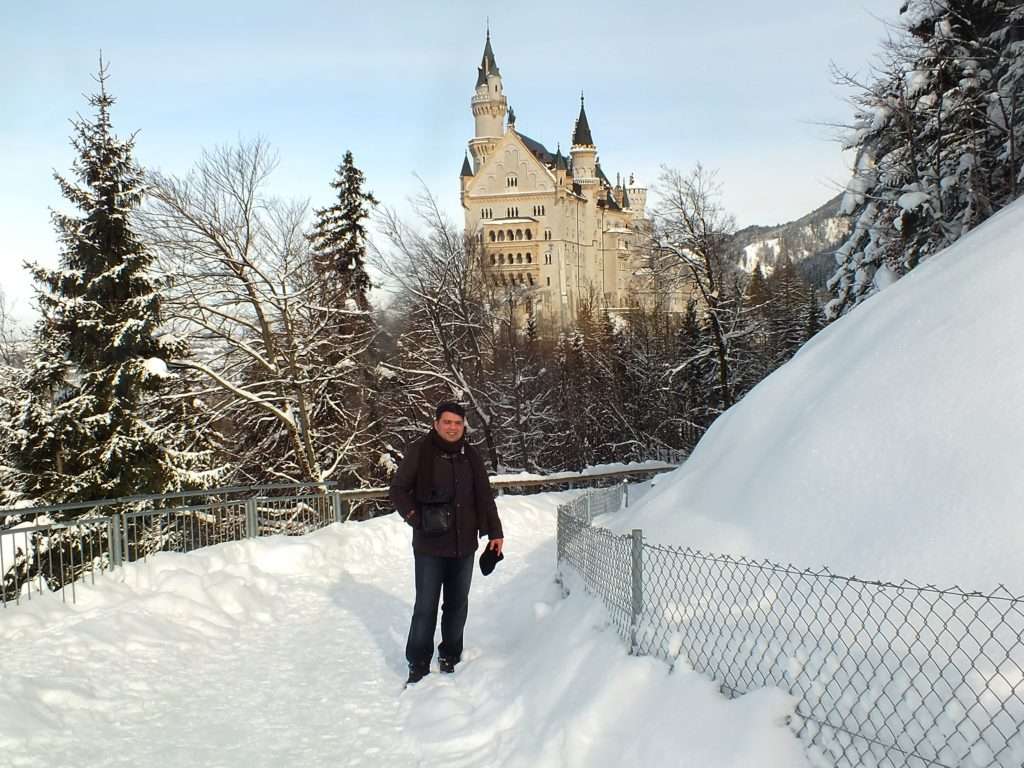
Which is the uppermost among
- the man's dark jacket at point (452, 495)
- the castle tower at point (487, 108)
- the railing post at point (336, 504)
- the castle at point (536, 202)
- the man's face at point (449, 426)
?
the castle tower at point (487, 108)

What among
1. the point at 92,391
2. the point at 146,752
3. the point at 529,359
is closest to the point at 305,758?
the point at 146,752

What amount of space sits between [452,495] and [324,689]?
1.78 meters

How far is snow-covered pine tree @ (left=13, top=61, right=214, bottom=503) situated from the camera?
16.5 m

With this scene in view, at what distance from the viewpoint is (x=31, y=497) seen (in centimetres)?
1656

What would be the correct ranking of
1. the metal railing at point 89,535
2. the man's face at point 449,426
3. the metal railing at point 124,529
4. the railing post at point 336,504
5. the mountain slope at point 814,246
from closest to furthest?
the man's face at point 449,426
the metal railing at point 89,535
the metal railing at point 124,529
the railing post at point 336,504
the mountain slope at point 814,246

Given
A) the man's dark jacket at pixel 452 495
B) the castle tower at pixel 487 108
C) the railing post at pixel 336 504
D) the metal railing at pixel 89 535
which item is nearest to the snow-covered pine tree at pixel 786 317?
the railing post at pixel 336 504

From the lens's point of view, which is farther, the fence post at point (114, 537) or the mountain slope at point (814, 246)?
the mountain slope at point (814, 246)

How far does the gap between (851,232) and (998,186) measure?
5092 mm

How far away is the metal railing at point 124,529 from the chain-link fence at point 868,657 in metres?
6.10

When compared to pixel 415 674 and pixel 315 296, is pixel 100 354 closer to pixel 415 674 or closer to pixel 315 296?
pixel 315 296

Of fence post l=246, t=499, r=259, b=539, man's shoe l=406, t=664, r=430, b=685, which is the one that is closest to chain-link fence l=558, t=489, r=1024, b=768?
man's shoe l=406, t=664, r=430, b=685

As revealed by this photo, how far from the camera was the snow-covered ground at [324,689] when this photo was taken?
3.86 metres

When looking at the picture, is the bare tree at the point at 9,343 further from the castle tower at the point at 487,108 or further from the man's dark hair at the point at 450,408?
the castle tower at the point at 487,108

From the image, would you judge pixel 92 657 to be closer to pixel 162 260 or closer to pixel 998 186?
pixel 162 260
